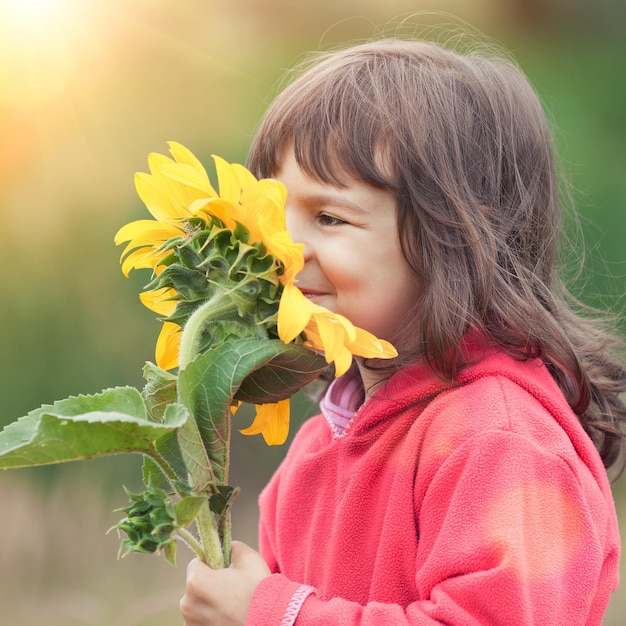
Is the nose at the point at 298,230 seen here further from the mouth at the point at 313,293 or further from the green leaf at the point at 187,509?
the green leaf at the point at 187,509

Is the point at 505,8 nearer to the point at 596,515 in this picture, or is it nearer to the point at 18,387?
the point at 18,387

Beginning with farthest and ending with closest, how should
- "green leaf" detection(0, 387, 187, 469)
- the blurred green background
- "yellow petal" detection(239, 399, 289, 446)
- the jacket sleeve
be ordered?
the blurred green background → "yellow petal" detection(239, 399, 289, 446) → the jacket sleeve → "green leaf" detection(0, 387, 187, 469)

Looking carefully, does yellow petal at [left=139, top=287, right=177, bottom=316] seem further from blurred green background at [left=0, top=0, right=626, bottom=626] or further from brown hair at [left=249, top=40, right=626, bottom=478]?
blurred green background at [left=0, top=0, right=626, bottom=626]

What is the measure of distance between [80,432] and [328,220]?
382 mm

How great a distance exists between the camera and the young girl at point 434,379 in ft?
2.72

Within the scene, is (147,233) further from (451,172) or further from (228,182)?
(451,172)

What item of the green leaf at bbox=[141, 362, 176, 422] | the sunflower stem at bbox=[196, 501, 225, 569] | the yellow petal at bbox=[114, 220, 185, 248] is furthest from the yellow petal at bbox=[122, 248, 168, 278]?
the sunflower stem at bbox=[196, 501, 225, 569]

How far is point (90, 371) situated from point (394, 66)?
161 cm

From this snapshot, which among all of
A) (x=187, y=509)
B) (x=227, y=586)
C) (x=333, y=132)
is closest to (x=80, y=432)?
(x=187, y=509)

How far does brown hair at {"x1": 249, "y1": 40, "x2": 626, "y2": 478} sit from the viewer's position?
0.98m

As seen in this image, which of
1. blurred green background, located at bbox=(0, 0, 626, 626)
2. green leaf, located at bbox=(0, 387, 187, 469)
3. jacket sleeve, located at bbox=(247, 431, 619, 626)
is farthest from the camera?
blurred green background, located at bbox=(0, 0, 626, 626)

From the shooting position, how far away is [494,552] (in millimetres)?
795

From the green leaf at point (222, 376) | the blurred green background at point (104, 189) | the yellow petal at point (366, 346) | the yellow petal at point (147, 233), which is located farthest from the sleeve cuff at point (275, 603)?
the blurred green background at point (104, 189)

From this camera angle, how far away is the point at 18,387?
240 centimetres
